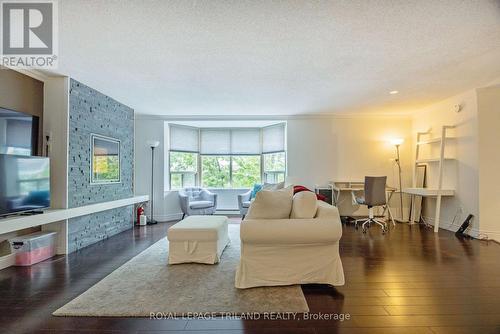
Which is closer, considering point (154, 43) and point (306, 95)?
point (154, 43)

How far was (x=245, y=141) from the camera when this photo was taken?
24.6ft

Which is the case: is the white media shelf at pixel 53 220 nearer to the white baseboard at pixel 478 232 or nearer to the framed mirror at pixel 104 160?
the framed mirror at pixel 104 160

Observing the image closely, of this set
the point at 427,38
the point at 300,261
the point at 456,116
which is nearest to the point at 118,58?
the point at 300,261

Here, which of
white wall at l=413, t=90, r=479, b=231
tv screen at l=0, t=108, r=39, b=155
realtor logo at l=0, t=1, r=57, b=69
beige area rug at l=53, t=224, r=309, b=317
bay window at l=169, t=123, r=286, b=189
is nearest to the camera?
beige area rug at l=53, t=224, r=309, b=317

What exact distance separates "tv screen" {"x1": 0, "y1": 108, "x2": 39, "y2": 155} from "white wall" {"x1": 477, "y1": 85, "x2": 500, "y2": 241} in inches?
264

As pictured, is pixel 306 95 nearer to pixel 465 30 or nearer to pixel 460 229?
pixel 465 30

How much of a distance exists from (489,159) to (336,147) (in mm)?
2741

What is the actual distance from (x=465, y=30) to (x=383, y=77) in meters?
1.30

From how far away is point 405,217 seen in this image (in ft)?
20.4

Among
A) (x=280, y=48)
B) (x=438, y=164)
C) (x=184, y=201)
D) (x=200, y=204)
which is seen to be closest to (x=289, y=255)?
(x=280, y=48)

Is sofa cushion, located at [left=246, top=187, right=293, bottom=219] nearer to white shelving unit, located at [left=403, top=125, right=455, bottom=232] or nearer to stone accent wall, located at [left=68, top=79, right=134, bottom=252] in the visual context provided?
stone accent wall, located at [left=68, top=79, right=134, bottom=252]

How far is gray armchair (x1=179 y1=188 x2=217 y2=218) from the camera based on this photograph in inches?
239

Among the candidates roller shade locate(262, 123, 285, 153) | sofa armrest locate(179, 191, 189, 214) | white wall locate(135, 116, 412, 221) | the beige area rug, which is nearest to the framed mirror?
white wall locate(135, 116, 412, 221)

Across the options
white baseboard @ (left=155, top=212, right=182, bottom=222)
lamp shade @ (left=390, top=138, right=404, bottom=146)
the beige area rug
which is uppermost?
lamp shade @ (left=390, top=138, right=404, bottom=146)
